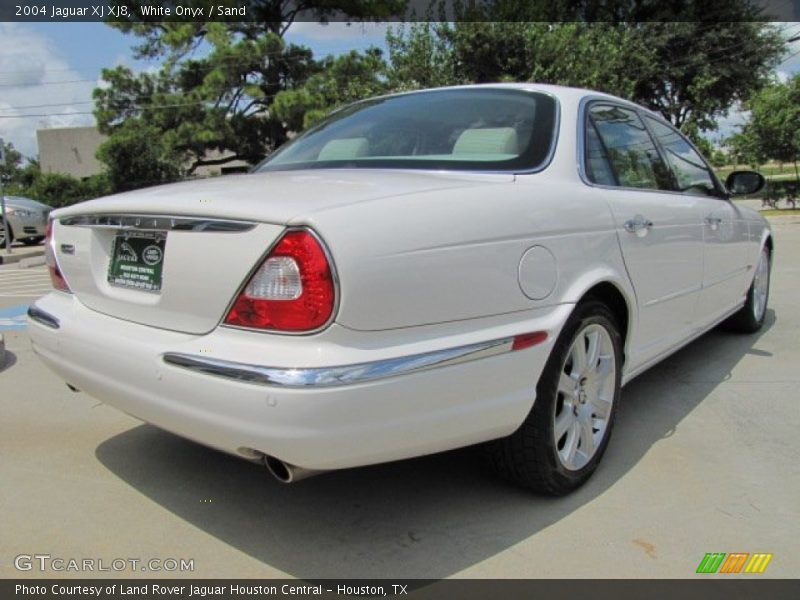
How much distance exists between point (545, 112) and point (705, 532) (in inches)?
69.8

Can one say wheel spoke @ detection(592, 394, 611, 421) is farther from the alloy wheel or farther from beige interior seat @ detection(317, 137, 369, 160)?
beige interior seat @ detection(317, 137, 369, 160)

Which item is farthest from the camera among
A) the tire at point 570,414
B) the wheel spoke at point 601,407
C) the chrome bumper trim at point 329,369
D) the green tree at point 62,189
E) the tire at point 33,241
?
the green tree at point 62,189

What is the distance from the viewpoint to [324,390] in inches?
74.1

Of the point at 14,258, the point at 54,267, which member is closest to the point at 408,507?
the point at 54,267

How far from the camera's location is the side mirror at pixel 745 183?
189 inches

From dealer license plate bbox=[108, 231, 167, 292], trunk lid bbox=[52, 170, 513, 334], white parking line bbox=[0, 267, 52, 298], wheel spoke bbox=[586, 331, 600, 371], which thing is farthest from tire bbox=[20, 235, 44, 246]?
wheel spoke bbox=[586, 331, 600, 371]

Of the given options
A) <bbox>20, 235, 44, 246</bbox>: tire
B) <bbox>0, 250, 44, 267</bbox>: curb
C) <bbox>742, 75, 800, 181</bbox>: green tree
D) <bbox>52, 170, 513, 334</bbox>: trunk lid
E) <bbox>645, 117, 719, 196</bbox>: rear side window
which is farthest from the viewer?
<bbox>742, 75, 800, 181</bbox>: green tree

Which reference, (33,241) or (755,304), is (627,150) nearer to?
(755,304)

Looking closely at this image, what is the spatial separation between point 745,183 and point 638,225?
2385mm

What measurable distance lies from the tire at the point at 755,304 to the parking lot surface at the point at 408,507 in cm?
153

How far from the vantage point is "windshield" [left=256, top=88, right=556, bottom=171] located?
2.71 meters

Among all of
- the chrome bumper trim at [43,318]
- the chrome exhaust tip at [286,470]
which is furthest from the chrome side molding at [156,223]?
the chrome exhaust tip at [286,470]

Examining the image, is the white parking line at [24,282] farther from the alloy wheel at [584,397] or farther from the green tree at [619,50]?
the green tree at [619,50]

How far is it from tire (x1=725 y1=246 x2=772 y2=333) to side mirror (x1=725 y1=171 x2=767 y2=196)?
560 millimetres
